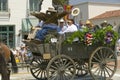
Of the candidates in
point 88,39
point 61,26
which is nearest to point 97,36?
point 88,39

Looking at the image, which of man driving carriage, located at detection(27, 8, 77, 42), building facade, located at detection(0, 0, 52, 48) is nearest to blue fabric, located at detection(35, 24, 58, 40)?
man driving carriage, located at detection(27, 8, 77, 42)

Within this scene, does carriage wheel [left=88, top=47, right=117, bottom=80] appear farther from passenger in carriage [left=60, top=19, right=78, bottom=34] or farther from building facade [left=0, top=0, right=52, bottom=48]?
Result: building facade [left=0, top=0, right=52, bottom=48]

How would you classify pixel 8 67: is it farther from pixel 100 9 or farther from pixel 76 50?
pixel 100 9

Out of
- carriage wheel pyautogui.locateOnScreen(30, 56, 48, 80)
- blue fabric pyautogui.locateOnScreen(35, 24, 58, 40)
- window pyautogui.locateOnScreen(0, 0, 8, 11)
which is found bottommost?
carriage wheel pyautogui.locateOnScreen(30, 56, 48, 80)

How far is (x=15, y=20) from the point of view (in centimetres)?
2972

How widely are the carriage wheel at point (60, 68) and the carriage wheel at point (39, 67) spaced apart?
23.6 inches

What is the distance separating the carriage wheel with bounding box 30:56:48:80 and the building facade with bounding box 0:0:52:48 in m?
17.4

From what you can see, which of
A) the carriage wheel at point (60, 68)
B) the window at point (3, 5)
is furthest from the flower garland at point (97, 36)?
the window at point (3, 5)

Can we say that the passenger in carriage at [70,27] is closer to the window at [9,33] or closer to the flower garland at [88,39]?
the flower garland at [88,39]

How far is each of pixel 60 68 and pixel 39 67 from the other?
939 mm

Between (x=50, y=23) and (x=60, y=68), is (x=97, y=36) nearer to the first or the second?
(x=50, y=23)

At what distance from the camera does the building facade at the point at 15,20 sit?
2904cm

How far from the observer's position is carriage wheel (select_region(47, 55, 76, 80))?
1019 cm

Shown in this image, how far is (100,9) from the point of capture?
48.1m
